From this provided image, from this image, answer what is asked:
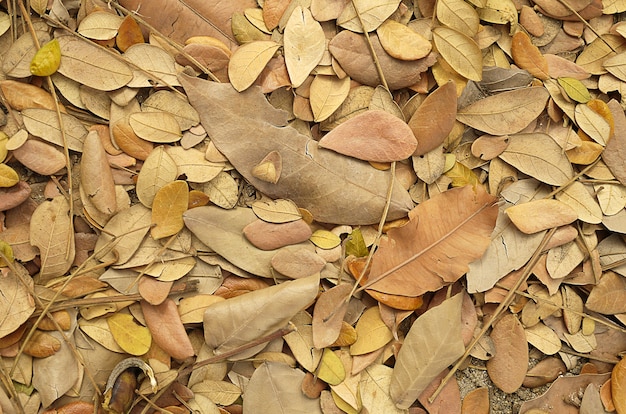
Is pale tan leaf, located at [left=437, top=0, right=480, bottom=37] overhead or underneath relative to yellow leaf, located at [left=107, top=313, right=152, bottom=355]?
overhead

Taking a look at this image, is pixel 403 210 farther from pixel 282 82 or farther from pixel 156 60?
pixel 156 60

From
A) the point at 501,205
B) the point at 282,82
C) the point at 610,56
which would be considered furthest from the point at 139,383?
the point at 610,56

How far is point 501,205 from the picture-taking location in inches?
33.4

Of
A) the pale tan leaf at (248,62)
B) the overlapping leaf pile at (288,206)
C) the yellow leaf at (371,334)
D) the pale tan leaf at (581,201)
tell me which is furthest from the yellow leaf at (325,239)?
the pale tan leaf at (581,201)

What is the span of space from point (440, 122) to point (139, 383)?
52cm

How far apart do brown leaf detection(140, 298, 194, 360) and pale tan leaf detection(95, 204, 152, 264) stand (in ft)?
0.25

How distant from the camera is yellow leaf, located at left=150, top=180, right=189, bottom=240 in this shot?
0.78m

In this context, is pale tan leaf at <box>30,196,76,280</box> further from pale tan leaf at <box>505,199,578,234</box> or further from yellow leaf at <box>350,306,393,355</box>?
pale tan leaf at <box>505,199,578,234</box>

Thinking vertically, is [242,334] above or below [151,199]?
below

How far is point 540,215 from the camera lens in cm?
83

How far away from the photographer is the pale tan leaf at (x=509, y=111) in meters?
0.84

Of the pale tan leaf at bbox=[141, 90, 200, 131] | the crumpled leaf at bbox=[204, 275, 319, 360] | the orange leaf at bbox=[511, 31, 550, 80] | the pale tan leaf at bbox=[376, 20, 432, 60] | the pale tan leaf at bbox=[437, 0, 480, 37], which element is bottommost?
the crumpled leaf at bbox=[204, 275, 319, 360]

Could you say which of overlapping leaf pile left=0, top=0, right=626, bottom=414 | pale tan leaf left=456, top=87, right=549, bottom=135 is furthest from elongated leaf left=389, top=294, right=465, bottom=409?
pale tan leaf left=456, top=87, right=549, bottom=135

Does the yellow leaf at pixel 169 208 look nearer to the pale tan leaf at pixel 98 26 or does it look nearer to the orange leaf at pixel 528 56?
the pale tan leaf at pixel 98 26
